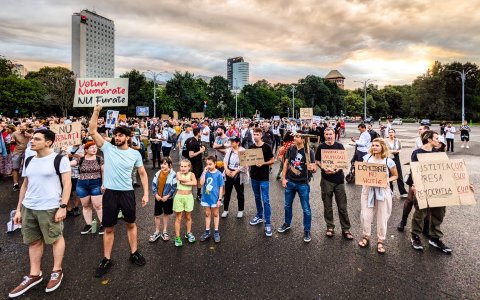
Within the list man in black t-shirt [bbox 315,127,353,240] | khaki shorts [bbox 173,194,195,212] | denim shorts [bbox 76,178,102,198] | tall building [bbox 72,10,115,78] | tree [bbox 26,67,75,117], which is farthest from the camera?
tall building [bbox 72,10,115,78]

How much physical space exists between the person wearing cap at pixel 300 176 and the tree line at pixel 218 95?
52.5m

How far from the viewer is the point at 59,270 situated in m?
3.66

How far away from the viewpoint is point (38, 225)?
11.9 ft

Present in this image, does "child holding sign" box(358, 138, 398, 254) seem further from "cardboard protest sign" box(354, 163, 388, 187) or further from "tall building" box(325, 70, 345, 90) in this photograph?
"tall building" box(325, 70, 345, 90)

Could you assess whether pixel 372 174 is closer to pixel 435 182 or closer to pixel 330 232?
pixel 435 182

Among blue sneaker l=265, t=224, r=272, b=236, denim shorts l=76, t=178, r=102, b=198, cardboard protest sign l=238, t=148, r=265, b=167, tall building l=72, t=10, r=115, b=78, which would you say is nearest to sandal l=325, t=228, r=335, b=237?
blue sneaker l=265, t=224, r=272, b=236

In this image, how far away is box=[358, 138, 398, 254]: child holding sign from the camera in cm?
449

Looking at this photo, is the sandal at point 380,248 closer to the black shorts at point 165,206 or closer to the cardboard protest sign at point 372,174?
the cardboard protest sign at point 372,174

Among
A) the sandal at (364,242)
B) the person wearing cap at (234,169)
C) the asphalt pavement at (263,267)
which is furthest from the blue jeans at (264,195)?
the sandal at (364,242)

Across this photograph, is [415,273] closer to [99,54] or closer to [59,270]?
[59,270]

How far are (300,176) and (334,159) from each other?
2.26 feet

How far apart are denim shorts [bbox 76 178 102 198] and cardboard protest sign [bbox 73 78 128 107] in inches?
67.7

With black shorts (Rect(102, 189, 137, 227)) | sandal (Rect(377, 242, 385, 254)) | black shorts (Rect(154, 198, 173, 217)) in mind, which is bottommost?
sandal (Rect(377, 242, 385, 254))

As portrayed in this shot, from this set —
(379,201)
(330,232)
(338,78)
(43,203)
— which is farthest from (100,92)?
(338,78)
